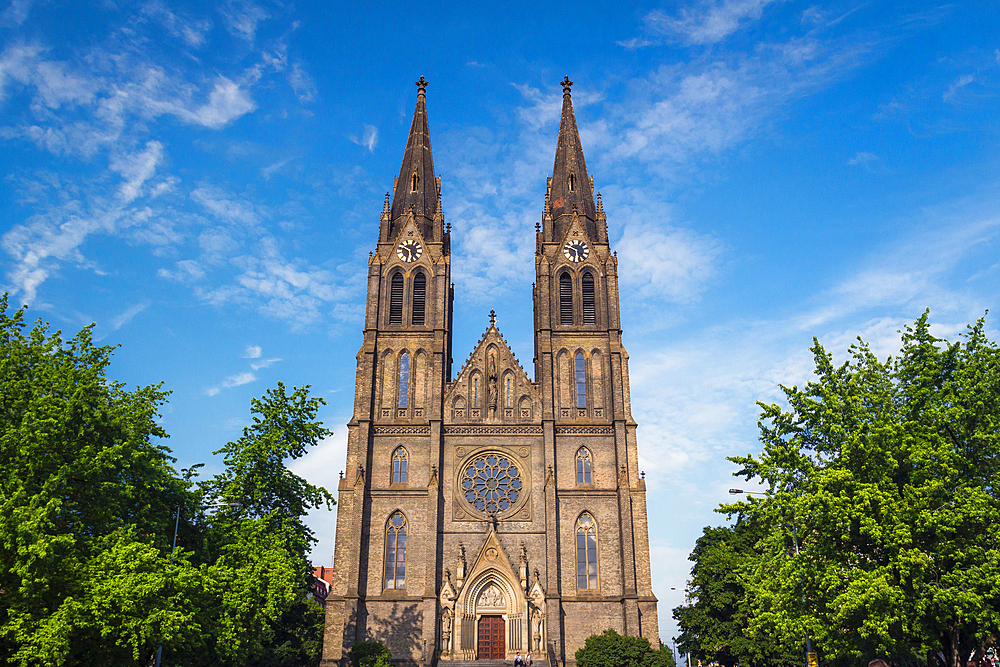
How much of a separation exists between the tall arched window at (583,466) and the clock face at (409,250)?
53.4 ft

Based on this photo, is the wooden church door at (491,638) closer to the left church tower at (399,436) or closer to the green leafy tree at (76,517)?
the left church tower at (399,436)

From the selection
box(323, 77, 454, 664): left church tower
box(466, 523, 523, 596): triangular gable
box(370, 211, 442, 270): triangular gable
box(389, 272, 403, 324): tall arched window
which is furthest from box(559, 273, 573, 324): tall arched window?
box(466, 523, 523, 596): triangular gable

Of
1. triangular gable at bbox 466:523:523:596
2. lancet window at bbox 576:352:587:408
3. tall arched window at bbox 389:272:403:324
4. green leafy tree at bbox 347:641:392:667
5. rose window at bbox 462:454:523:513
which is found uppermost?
tall arched window at bbox 389:272:403:324

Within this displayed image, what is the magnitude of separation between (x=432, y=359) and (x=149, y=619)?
87.3 ft

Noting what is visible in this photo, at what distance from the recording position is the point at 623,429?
45812mm

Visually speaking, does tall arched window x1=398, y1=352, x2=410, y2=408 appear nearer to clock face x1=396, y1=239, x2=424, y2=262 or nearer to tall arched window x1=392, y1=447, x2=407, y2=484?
tall arched window x1=392, y1=447, x2=407, y2=484

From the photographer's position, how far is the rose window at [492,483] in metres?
45.0

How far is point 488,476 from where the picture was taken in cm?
4566

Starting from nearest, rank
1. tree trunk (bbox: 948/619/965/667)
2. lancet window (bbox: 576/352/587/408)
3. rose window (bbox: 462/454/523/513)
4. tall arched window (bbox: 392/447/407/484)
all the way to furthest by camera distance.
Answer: tree trunk (bbox: 948/619/965/667)
rose window (bbox: 462/454/523/513)
tall arched window (bbox: 392/447/407/484)
lancet window (bbox: 576/352/587/408)

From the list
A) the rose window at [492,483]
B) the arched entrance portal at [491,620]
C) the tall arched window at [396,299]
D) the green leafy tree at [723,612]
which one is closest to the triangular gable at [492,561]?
the arched entrance portal at [491,620]

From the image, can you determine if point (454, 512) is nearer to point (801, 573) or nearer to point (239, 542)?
point (239, 542)

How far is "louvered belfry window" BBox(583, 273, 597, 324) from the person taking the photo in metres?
49.8

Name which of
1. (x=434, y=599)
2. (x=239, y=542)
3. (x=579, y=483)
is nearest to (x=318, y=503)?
(x=239, y=542)

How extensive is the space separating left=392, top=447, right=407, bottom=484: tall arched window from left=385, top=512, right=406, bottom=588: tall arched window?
1958 mm
